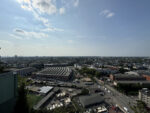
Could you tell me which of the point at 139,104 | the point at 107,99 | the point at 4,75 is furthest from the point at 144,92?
the point at 4,75

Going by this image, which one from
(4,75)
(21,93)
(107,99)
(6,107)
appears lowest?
(107,99)

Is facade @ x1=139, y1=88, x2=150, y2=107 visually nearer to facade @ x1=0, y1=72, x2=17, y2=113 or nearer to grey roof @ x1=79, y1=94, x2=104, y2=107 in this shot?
grey roof @ x1=79, y1=94, x2=104, y2=107

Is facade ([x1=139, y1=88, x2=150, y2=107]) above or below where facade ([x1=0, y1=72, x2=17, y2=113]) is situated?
below

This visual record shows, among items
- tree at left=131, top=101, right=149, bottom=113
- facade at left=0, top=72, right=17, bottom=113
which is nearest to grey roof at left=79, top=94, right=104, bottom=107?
tree at left=131, top=101, right=149, bottom=113

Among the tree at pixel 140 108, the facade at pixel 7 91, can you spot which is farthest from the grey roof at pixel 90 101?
the facade at pixel 7 91

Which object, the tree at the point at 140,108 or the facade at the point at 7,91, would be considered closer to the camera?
the facade at the point at 7,91

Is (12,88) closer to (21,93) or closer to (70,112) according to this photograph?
(21,93)

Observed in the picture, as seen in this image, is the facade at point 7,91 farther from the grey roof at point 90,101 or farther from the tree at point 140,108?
the tree at point 140,108

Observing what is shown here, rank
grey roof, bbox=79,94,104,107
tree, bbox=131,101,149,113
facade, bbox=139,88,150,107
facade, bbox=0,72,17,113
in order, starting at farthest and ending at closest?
1. facade, bbox=139,88,150,107
2. grey roof, bbox=79,94,104,107
3. tree, bbox=131,101,149,113
4. facade, bbox=0,72,17,113

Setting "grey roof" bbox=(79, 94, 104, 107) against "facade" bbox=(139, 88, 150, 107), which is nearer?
"grey roof" bbox=(79, 94, 104, 107)
